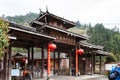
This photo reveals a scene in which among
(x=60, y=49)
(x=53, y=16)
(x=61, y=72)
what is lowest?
(x=61, y=72)

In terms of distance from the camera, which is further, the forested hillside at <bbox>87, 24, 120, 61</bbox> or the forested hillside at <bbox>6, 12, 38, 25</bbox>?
the forested hillside at <bbox>6, 12, 38, 25</bbox>

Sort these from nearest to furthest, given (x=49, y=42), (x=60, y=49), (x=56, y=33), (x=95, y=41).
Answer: (x=49, y=42) < (x=56, y=33) < (x=60, y=49) < (x=95, y=41)

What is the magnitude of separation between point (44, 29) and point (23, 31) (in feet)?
17.1

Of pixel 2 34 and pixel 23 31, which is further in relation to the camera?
pixel 23 31

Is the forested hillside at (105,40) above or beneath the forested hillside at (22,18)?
beneath

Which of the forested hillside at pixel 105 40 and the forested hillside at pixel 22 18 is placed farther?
the forested hillside at pixel 22 18

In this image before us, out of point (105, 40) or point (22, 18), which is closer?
point (105, 40)

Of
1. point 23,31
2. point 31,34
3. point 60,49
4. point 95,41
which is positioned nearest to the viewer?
point 23,31

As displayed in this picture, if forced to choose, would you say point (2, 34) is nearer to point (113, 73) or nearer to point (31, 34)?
point (113, 73)

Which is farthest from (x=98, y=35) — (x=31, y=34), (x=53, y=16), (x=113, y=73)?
(x=113, y=73)

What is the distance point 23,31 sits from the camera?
18625 mm

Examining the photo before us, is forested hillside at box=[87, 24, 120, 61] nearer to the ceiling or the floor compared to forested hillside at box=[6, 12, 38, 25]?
nearer to the floor

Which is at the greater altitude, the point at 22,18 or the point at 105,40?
the point at 22,18

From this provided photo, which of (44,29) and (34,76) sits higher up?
(44,29)
